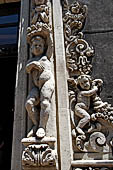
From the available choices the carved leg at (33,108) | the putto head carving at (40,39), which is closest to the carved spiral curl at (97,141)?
the carved leg at (33,108)

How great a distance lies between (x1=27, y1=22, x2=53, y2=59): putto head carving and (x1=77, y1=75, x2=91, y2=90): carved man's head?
2.26ft

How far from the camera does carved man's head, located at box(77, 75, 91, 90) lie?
12.1 feet

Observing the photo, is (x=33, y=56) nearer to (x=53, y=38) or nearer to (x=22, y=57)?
(x=22, y=57)

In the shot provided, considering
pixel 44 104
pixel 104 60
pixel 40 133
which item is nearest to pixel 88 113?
pixel 44 104

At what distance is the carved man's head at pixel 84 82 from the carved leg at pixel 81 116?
13.6 inches

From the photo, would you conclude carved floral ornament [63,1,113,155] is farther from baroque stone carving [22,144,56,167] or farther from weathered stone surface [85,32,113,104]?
baroque stone carving [22,144,56,167]

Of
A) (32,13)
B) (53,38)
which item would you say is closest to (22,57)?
(53,38)

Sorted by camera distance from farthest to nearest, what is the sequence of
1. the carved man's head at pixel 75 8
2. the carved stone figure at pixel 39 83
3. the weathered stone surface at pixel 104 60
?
the carved man's head at pixel 75 8, the weathered stone surface at pixel 104 60, the carved stone figure at pixel 39 83

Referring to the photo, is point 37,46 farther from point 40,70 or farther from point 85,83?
point 85,83

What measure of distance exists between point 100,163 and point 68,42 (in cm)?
223

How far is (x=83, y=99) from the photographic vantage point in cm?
364

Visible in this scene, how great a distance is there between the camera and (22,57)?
3971 mm

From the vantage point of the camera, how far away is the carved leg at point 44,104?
3.23 metres

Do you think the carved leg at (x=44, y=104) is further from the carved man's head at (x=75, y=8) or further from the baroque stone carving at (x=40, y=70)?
the carved man's head at (x=75, y=8)
